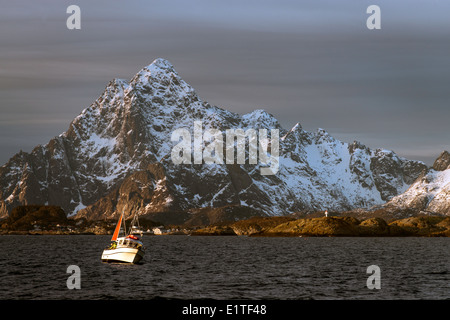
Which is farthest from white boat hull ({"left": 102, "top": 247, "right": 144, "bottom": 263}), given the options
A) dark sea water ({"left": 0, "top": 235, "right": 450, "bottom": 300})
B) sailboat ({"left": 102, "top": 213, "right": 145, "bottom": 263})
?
dark sea water ({"left": 0, "top": 235, "right": 450, "bottom": 300})

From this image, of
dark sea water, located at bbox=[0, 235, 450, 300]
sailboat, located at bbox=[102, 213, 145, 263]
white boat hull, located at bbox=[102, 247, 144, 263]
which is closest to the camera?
dark sea water, located at bbox=[0, 235, 450, 300]

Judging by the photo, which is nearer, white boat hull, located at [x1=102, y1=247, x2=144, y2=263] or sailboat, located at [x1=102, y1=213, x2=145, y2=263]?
white boat hull, located at [x1=102, y1=247, x2=144, y2=263]

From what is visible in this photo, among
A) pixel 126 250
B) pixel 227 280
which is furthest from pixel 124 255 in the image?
pixel 227 280

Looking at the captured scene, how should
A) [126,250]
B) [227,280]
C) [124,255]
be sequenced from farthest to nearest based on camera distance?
[124,255] → [126,250] → [227,280]

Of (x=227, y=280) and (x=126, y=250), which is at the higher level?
(x=126, y=250)

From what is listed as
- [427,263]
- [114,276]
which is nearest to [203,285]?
[114,276]

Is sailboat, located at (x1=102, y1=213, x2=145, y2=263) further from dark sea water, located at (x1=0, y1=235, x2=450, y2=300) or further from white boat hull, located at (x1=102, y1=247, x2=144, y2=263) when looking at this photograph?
dark sea water, located at (x1=0, y1=235, x2=450, y2=300)

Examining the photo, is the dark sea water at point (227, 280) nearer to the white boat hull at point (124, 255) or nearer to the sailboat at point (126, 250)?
the white boat hull at point (124, 255)

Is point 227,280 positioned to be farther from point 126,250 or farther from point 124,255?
point 124,255

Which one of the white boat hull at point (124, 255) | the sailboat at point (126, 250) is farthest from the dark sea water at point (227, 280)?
the sailboat at point (126, 250)

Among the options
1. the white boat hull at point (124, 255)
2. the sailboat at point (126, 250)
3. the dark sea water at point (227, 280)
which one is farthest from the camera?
the sailboat at point (126, 250)

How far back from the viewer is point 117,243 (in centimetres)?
15000
